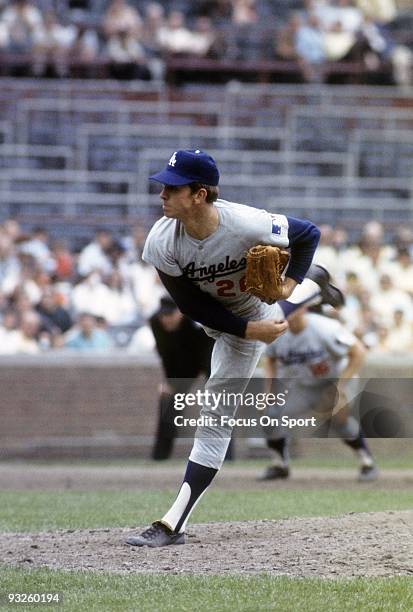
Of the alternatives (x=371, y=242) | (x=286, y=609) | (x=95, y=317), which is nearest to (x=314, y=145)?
(x=371, y=242)

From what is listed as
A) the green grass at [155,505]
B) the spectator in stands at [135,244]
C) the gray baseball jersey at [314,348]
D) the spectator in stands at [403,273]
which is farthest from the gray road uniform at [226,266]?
the spectator in stands at [135,244]

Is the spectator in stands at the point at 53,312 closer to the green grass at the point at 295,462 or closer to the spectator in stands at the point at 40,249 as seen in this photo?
the spectator in stands at the point at 40,249

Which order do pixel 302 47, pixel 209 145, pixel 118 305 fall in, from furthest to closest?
pixel 302 47 < pixel 209 145 < pixel 118 305

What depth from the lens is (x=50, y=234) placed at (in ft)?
57.8

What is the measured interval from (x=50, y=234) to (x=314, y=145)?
460 centimetres

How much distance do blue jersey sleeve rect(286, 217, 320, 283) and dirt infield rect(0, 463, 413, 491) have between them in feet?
13.5

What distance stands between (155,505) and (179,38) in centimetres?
1283

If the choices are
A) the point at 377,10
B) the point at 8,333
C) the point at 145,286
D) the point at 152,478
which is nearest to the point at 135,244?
the point at 145,286

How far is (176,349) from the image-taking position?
13.4 metres

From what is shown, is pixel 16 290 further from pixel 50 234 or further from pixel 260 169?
pixel 260 169

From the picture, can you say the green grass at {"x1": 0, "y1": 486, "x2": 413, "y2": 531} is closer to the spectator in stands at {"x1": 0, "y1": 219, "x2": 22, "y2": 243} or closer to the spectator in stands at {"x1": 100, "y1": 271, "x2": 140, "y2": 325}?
the spectator in stands at {"x1": 100, "y1": 271, "x2": 140, "y2": 325}

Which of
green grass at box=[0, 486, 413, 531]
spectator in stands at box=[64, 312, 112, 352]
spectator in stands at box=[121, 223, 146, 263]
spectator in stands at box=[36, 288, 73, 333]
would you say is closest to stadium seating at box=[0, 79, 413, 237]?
spectator in stands at box=[121, 223, 146, 263]

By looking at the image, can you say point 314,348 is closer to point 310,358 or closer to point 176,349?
Result: point 310,358

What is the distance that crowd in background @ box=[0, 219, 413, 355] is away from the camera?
48.6 ft
